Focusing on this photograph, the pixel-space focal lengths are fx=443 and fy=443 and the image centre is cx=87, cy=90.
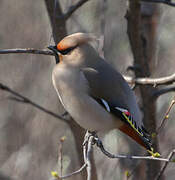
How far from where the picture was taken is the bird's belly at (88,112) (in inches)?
110

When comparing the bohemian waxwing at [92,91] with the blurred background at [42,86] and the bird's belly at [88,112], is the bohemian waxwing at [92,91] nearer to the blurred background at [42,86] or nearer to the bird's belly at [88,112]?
Answer: the bird's belly at [88,112]

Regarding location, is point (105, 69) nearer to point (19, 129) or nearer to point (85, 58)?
point (85, 58)

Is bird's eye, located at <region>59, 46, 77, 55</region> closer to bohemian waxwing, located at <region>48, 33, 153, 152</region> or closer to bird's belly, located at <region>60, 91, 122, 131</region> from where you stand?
bohemian waxwing, located at <region>48, 33, 153, 152</region>

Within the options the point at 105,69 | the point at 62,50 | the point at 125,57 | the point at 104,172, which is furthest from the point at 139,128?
the point at 125,57

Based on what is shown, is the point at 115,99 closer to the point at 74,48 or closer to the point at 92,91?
the point at 92,91

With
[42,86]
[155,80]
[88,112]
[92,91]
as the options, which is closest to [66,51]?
[92,91]

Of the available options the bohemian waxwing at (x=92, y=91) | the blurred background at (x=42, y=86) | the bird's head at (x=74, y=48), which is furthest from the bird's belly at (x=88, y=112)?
the blurred background at (x=42, y=86)

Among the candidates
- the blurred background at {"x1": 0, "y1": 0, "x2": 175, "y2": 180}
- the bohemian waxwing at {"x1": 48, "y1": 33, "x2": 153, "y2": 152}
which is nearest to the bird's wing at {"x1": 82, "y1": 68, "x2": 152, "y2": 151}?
the bohemian waxwing at {"x1": 48, "y1": 33, "x2": 153, "y2": 152}

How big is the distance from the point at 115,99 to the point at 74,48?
0.44 metres

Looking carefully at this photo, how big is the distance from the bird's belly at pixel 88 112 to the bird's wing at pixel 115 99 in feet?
0.14

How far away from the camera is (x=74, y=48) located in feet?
9.63

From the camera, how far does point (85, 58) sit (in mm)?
2924

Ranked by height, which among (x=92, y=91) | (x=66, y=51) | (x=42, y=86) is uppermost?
(x=66, y=51)

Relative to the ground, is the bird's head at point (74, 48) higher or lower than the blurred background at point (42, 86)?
higher
